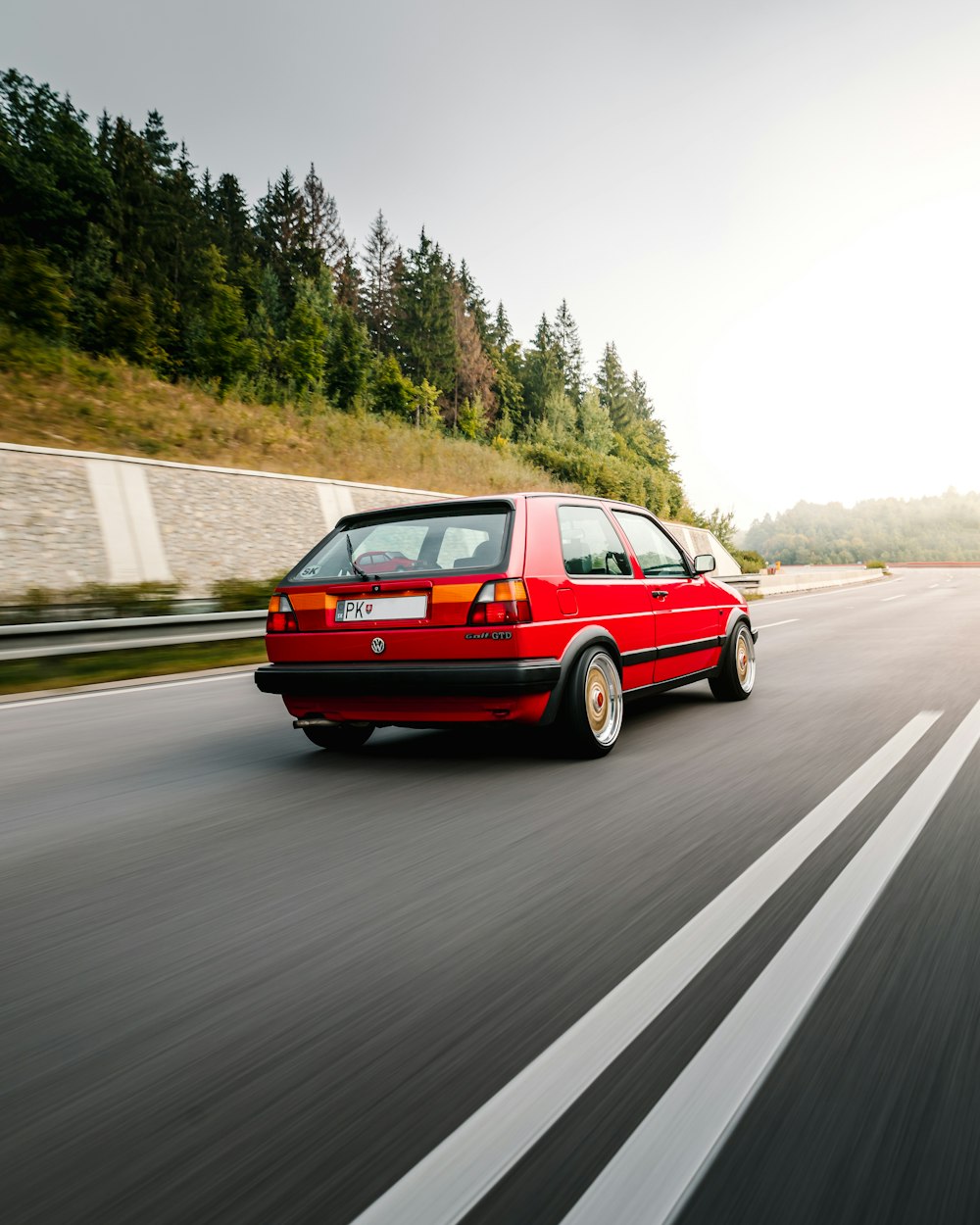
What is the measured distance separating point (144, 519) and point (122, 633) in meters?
8.66

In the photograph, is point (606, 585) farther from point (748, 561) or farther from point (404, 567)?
point (748, 561)

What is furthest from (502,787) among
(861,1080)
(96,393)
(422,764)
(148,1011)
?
(96,393)

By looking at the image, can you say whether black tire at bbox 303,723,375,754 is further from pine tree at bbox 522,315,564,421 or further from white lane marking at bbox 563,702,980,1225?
pine tree at bbox 522,315,564,421

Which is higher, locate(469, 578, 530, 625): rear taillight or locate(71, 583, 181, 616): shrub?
locate(71, 583, 181, 616): shrub

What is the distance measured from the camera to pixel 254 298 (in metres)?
66.5

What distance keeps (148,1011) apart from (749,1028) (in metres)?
1.56

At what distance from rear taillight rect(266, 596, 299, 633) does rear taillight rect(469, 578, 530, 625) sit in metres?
1.28

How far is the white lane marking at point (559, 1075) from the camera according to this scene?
6.07 ft

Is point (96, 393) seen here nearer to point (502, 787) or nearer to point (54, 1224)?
point (502, 787)

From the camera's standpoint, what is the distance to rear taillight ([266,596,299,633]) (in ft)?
21.2

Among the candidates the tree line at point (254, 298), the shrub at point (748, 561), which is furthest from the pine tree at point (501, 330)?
the shrub at point (748, 561)

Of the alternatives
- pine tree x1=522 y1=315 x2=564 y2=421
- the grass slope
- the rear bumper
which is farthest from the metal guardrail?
pine tree x1=522 y1=315 x2=564 y2=421

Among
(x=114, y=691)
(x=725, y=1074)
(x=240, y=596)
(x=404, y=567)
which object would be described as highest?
→ (x=240, y=596)

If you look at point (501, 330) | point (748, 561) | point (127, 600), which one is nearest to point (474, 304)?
point (501, 330)
